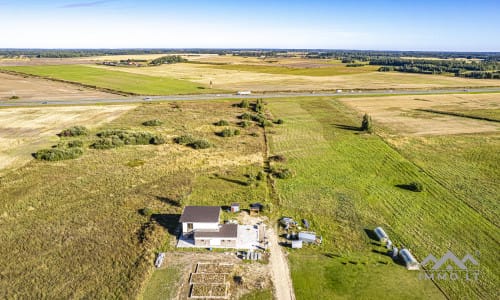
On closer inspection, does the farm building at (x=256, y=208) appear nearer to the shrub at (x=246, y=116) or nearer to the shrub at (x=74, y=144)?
the shrub at (x=74, y=144)

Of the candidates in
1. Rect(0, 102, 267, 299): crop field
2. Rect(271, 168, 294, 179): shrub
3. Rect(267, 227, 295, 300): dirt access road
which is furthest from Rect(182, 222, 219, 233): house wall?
Rect(271, 168, 294, 179): shrub

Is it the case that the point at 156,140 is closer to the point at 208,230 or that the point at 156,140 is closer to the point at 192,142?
the point at 192,142

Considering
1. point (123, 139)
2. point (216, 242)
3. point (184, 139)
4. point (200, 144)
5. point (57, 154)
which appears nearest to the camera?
Answer: point (216, 242)

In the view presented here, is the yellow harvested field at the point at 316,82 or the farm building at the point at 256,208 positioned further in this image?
the yellow harvested field at the point at 316,82

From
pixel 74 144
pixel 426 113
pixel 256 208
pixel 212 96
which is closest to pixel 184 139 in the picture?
pixel 74 144

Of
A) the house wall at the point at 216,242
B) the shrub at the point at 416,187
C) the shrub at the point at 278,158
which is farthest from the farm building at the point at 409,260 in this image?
the shrub at the point at 278,158

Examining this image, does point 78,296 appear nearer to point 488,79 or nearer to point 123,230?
point 123,230
